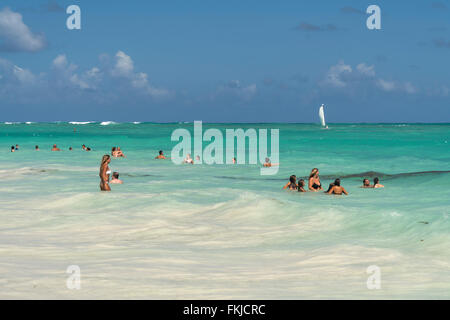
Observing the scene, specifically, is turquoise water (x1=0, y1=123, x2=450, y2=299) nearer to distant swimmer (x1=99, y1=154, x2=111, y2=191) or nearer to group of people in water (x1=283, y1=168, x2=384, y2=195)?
group of people in water (x1=283, y1=168, x2=384, y2=195)

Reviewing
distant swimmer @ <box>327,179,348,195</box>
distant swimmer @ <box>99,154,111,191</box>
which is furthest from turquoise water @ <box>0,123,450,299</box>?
distant swimmer @ <box>99,154,111,191</box>

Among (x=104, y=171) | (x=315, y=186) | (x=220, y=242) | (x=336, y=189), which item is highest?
(x=104, y=171)

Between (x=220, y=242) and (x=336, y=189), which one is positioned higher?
(x=336, y=189)

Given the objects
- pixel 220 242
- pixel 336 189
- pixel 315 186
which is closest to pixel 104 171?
pixel 315 186

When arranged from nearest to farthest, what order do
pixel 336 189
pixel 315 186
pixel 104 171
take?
pixel 104 171, pixel 336 189, pixel 315 186

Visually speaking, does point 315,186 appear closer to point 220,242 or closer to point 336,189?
point 336,189

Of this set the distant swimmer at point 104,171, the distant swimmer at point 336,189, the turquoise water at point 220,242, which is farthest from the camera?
the distant swimmer at point 336,189

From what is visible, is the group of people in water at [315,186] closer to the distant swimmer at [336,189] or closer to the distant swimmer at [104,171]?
the distant swimmer at [336,189]

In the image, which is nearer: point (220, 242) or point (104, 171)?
point (220, 242)

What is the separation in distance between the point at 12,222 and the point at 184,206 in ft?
17.0

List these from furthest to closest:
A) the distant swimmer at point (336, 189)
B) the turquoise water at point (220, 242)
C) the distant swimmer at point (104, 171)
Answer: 1. the distant swimmer at point (336, 189)
2. the distant swimmer at point (104, 171)
3. the turquoise water at point (220, 242)

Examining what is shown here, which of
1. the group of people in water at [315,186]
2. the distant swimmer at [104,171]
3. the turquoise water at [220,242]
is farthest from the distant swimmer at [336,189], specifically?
the distant swimmer at [104,171]
